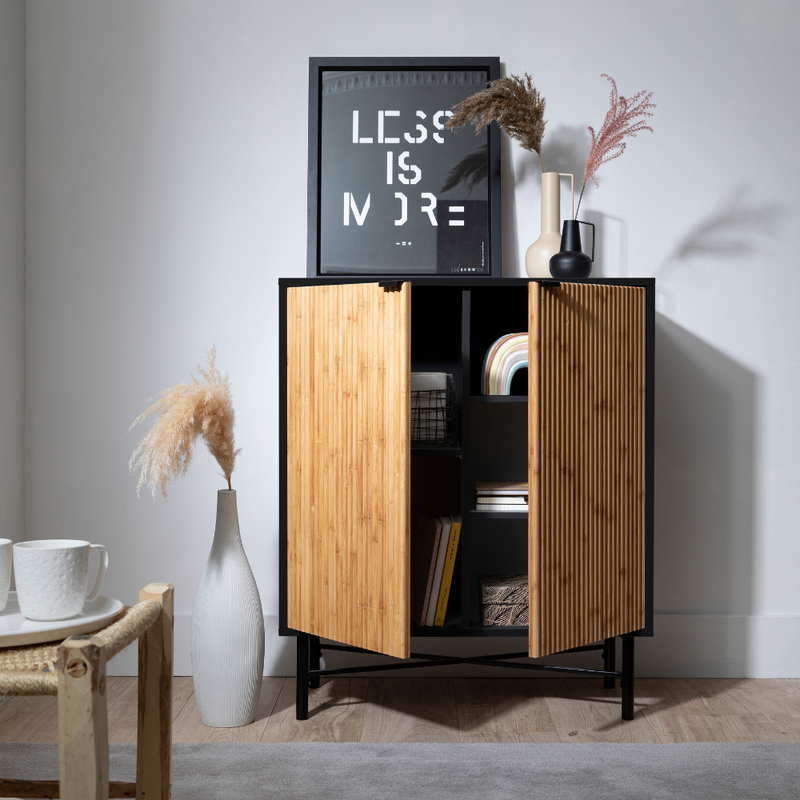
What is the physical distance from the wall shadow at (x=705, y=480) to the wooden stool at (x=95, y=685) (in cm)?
176

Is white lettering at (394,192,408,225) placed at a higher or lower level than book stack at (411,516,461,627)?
higher

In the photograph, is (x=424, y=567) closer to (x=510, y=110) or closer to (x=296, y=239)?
(x=296, y=239)

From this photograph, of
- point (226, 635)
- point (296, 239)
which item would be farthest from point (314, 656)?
point (296, 239)

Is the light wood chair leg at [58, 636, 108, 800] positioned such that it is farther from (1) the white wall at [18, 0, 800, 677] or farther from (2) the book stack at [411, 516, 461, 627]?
(1) the white wall at [18, 0, 800, 677]

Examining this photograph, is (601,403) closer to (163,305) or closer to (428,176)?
(428,176)

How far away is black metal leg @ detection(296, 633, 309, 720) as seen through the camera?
2.04 meters

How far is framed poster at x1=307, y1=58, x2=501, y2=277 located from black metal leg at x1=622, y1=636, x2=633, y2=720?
3.93 ft

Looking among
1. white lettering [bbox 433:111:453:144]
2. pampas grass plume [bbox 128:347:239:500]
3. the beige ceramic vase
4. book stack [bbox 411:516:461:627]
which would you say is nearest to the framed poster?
white lettering [bbox 433:111:453:144]

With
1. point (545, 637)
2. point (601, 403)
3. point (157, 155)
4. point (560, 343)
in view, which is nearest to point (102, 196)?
point (157, 155)

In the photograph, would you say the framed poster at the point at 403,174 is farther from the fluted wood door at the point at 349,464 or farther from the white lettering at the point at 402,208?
the fluted wood door at the point at 349,464

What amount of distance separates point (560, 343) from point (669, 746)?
1072 millimetres

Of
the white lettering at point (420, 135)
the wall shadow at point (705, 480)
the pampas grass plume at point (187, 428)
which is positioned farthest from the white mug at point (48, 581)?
the wall shadow at point (705, 480)

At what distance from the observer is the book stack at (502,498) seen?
204cm

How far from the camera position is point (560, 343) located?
74.7 inches
